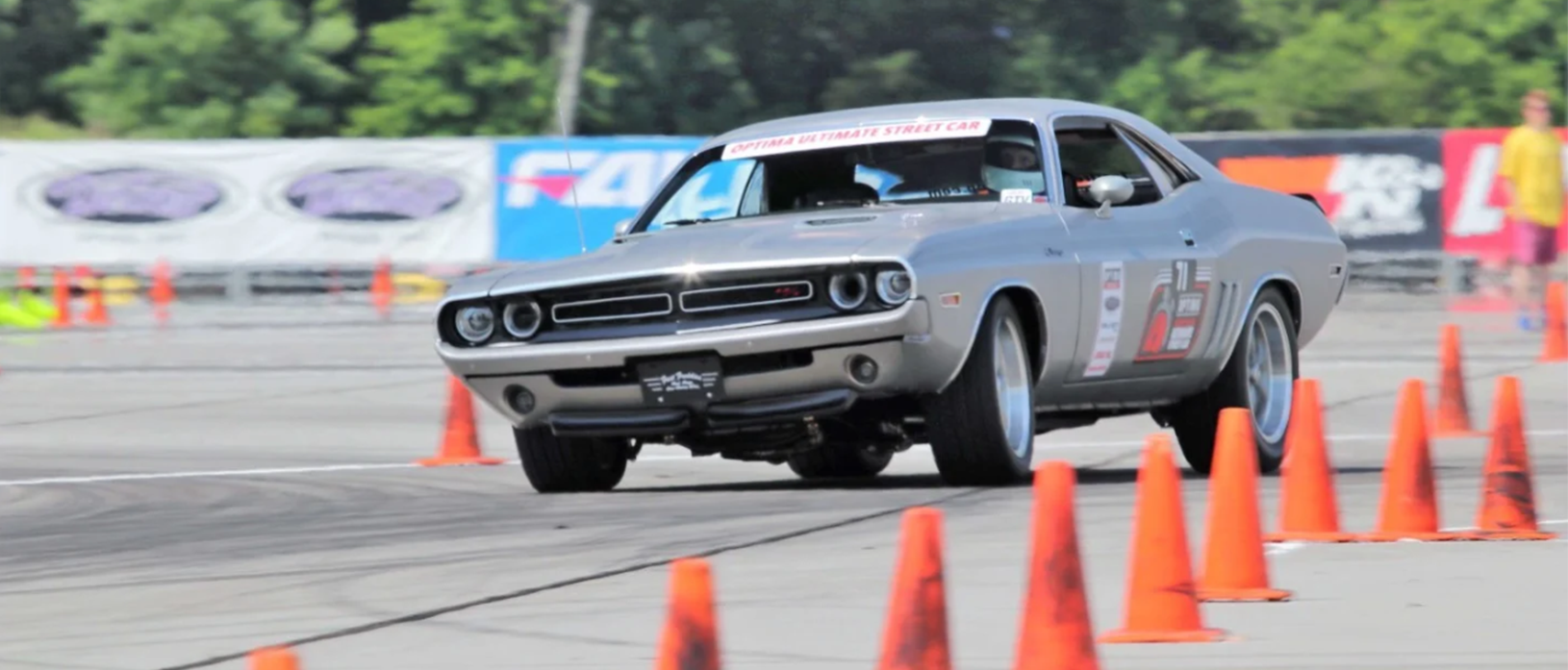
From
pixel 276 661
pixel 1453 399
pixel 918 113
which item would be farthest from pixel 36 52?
pixel 276 661

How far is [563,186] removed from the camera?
3112cm

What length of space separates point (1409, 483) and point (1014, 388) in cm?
190

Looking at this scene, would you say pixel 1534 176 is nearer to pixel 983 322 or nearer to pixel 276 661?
pixel 983 322

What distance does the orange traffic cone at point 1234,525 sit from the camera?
23.3ft

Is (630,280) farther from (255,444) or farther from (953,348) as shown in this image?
(255,444)

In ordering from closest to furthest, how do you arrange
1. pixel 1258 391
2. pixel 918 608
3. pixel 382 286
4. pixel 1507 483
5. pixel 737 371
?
pixel 918 608
pixel 1507 483
pixel 737 371
pixel 1258 391
pixel 382 286

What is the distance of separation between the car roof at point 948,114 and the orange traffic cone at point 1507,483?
2.58 metres

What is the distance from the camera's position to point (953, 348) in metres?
9.46

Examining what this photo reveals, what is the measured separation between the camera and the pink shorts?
21906 millimetres

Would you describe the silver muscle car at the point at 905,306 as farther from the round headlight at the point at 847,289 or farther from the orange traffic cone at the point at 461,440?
the orange traffic cone at the point at 461,440

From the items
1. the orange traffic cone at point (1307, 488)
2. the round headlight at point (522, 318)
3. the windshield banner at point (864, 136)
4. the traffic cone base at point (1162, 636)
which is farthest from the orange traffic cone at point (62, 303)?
the traffic cone base at point (1162, 636)

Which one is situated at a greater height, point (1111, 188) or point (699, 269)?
point (1111, 188)

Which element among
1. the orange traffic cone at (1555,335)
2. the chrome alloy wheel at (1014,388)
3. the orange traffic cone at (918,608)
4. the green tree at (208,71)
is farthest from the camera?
the green tree at (208,71)

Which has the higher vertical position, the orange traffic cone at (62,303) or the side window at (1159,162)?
the orange traffic cone at (62,303)
